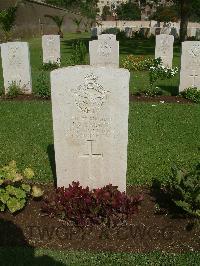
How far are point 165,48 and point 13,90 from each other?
759 cm

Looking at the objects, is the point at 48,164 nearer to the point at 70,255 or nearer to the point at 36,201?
the point at 36,201

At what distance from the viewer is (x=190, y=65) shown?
35.9 ft

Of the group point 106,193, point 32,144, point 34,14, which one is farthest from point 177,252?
point 34,14

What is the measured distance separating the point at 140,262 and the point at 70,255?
2.32 ft

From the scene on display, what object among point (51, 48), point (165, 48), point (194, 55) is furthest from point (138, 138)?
point (51, 48)

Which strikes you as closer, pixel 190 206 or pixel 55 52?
pixel 190 206

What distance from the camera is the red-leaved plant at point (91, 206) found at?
14.5 feet

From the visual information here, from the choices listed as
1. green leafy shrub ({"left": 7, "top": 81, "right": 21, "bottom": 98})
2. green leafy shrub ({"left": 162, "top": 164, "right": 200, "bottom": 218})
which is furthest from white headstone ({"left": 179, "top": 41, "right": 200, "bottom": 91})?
green leafy shrub ({"left": 162, "top": 164, "right": 200, "bottom": 218})

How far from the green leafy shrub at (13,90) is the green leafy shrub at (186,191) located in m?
7.57

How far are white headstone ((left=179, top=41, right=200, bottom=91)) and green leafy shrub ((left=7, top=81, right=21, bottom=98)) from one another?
4.75 m

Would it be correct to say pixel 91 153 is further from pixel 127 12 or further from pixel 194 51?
pixel 127 12

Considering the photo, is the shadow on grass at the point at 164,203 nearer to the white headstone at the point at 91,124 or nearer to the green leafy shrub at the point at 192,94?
the white headstone at the point at 91,124

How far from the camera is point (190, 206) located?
4332 millimetres

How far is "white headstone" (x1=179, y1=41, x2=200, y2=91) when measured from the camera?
1063cm
